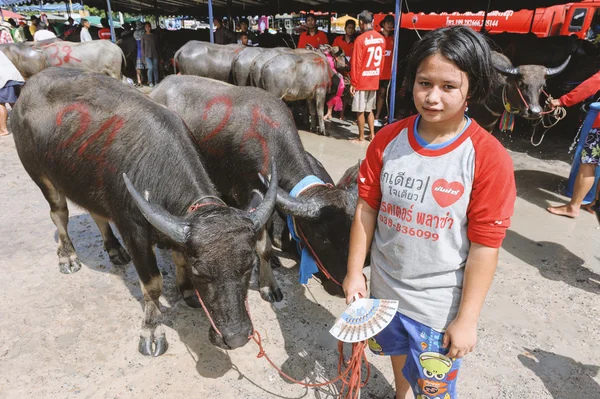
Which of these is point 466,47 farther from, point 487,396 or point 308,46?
point 308,46

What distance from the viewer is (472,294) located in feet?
4.86

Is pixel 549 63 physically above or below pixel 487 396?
above

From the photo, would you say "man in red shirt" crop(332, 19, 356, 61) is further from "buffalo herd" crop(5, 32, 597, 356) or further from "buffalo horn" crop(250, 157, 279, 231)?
"buffalo horn" crop(250, 157, 279, 231)

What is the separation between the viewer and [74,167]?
10.3 feet

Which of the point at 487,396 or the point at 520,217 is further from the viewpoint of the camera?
the point at 520,217

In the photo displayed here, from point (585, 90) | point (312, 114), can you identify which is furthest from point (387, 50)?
point (585, 90)

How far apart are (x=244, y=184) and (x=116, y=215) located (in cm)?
119

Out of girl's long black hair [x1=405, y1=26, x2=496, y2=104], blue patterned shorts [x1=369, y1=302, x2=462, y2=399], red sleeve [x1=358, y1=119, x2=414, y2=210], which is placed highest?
girl's long black hair [x1=405, y1=26, x2=496, y2=104]

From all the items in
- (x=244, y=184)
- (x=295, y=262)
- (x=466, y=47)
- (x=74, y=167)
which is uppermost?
(x=466, y=47)

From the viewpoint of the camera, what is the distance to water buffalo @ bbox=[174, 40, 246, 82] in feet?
32.7

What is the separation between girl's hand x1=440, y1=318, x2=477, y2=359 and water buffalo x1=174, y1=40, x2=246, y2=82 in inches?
379

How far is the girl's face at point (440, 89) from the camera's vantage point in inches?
54.7

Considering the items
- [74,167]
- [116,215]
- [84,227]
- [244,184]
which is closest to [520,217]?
[244,184]

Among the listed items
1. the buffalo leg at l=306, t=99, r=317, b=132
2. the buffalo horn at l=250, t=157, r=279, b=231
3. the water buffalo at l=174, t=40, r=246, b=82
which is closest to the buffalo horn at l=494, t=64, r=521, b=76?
the buffalo leg at l=306, t=99, r=317, b=132
